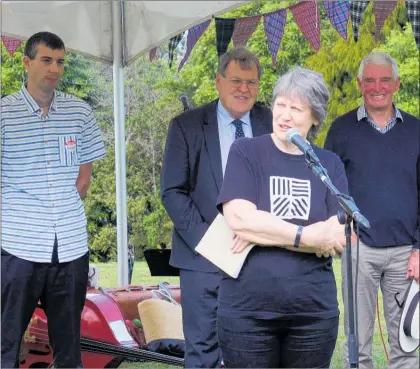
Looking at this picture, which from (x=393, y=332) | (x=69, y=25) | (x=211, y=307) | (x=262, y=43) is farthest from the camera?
(x=262, y=43)

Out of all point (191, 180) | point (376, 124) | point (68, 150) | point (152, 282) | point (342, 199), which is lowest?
point (152, 282)

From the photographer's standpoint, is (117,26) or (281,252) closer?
(281,252)

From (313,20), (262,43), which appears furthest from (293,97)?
(262,43)

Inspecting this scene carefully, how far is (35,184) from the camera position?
4039 millimetres

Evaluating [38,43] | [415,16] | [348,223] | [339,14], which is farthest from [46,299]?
[339,14]

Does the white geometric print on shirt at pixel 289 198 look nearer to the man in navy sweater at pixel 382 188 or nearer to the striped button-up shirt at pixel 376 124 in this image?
the man in navy sweater at pixel 382 188

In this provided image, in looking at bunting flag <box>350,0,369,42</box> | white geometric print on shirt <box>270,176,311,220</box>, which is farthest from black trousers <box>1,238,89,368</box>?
bunting flag <box>350,0,369,42</box>

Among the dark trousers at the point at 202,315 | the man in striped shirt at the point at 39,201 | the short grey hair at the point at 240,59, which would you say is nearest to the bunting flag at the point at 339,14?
the short grey hair at the point at 240,59

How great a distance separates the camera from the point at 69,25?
5.57m

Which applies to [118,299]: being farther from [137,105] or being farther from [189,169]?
[137,105]

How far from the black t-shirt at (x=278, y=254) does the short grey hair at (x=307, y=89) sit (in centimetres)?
17

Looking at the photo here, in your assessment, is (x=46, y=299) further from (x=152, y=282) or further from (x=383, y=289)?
(x=152, y=282)

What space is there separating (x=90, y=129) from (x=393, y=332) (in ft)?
5.80

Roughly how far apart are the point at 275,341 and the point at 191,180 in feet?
3.99
